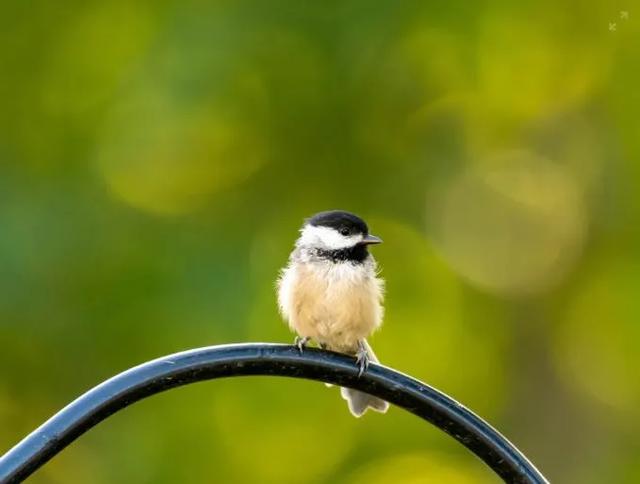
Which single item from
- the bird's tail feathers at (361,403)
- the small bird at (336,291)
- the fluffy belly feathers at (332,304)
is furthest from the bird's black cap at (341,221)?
the bird's tail feathers at (361,403)


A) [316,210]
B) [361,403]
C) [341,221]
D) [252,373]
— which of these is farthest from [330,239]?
[316,210]

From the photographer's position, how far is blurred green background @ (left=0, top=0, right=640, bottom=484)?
581 cm

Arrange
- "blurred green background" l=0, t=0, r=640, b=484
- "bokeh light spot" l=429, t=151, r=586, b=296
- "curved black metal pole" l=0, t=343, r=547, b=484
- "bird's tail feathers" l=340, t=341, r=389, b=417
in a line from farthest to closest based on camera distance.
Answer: "bokeh light spot" l=429, t=151, r=586, b=296
"blurred green background" l=0, t=0, r=640, b=484
"bird's tail feathers" l=340, t=341, r=389, b=417
"curved black metal pole" l=0, t=343, r=547, b=484

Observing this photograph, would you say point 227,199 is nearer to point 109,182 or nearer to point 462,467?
point 109,182

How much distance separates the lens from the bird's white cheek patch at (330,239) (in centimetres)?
416

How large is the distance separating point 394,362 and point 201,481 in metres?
1.25

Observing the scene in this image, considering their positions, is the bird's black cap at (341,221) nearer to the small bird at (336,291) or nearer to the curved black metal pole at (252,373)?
the small bird at (336,291)

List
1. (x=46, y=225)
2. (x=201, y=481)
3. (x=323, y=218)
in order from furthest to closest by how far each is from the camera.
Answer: (x=201, y=481), (x=46, y=225), (x=323, y=218)

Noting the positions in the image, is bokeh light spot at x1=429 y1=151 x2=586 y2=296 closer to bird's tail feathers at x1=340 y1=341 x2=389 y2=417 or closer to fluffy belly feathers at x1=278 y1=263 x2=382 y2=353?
fluffy belly feathers at x1=278 y1=263 x2=382 y2=353

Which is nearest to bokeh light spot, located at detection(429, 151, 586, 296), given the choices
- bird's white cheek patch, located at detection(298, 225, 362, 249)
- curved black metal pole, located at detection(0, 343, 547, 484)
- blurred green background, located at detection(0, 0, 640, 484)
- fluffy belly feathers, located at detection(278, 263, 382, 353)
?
blurred green background, located at detection(0, 0, 640, 484)

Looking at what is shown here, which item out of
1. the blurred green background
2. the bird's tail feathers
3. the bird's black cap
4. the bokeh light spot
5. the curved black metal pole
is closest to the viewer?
the curved black metal pole

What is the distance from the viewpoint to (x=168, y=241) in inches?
233

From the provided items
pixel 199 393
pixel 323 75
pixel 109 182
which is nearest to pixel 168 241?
pixel 109 182

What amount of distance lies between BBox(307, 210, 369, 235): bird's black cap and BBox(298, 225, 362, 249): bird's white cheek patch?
0.07 ft
